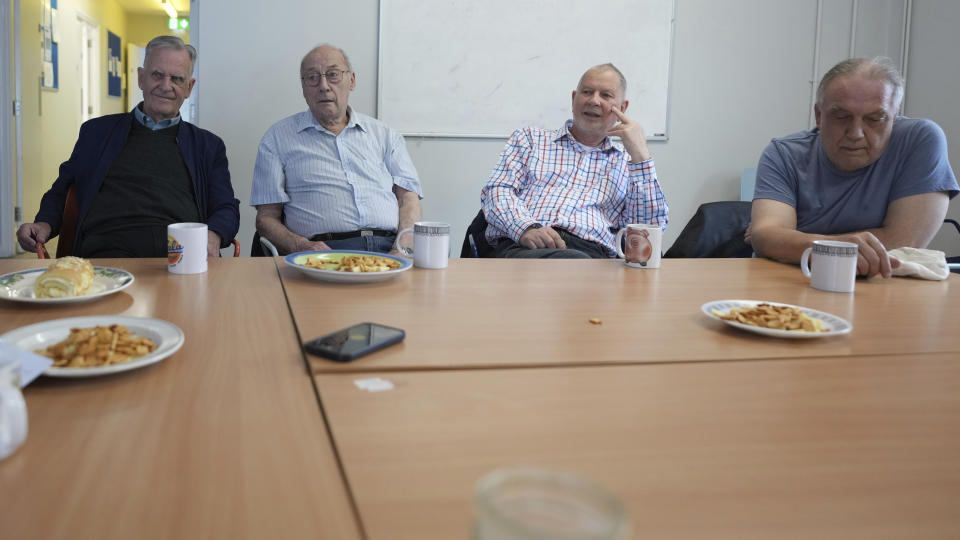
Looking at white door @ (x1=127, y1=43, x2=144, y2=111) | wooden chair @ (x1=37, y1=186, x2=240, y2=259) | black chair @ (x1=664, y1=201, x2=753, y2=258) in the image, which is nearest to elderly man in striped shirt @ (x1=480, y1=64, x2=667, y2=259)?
black chair @ (x1=664, y1=201, x2=753, y2=258)

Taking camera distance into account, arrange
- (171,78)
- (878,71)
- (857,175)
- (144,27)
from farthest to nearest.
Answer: (144,27), (171,78), (857,175), (878,71)

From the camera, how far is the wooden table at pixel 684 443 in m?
0.55

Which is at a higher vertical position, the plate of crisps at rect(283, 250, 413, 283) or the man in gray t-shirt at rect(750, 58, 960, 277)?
the man in gray t-shirt at rect(750, 58, 960, 277)

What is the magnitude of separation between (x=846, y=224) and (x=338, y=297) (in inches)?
63.0

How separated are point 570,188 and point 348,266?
58.5 inches

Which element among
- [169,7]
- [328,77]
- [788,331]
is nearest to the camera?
[788,331]

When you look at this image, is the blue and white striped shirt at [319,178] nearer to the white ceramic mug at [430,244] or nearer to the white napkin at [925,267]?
the white ceramic mug at [430,244]

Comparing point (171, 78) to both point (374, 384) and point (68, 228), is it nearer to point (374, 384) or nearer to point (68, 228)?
point (68, 228)

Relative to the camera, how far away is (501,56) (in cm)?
388

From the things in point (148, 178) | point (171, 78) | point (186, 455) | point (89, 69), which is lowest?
point (186, 455)

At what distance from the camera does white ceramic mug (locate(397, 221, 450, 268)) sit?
1.70 meters

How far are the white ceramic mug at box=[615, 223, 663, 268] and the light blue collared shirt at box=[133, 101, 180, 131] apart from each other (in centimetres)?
178

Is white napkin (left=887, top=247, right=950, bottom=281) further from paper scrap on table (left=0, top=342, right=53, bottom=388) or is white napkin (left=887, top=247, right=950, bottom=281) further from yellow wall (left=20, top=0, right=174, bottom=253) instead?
yellow wall (left=20, top=0, right=174, bottom=253)

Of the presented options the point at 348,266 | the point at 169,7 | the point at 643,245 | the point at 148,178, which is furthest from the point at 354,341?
the point at 169,7
